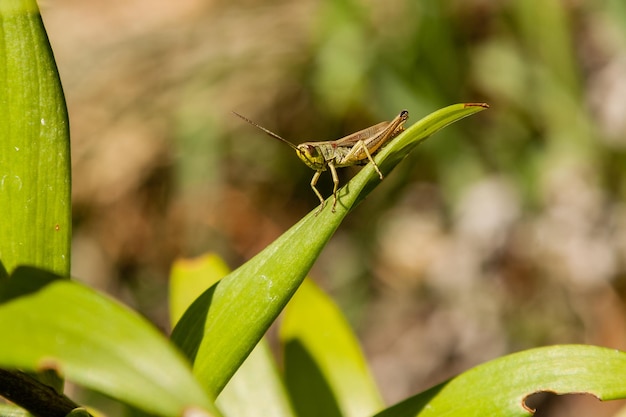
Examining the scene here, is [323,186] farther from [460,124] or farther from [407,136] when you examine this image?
[407,136]

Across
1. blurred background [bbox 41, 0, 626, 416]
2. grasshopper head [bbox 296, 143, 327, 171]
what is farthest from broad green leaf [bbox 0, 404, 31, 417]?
blurred background [bbox 41, 0, 626, 416]

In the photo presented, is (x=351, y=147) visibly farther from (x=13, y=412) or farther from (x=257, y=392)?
(x=13, y=412)

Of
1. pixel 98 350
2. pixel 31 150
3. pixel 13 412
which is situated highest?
pixel 31 150

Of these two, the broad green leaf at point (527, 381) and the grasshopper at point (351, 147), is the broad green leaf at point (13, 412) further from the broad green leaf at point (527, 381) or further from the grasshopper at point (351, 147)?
the grasshopper at point (351, 147)

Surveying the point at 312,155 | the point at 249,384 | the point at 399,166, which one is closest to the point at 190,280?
the point at 249,384

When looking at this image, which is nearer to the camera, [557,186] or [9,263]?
[9,263]

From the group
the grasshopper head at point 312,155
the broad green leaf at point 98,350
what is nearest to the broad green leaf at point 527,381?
the broad green leaf at point 98,350

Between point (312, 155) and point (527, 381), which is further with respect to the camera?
point (312, 155)

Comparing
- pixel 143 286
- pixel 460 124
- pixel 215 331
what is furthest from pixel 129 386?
pixel 143 286
